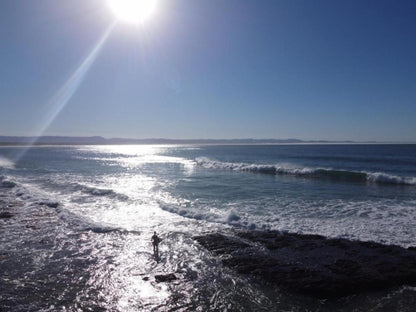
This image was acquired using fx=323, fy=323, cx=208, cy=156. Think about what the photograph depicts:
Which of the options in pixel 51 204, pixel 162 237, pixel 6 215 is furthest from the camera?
pixel 51 204

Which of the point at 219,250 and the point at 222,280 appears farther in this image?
the point at 219,250

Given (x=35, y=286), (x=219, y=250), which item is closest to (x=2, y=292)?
(x=35, y=286)

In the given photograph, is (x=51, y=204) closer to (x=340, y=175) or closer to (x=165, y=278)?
(x=165, y=278)

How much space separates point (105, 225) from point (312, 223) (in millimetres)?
8136

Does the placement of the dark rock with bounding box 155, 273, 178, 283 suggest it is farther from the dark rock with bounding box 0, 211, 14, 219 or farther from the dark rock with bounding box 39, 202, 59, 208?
the dark rock with bounding box 39, 202, 59, 208

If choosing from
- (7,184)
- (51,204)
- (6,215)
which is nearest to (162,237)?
(6,215)

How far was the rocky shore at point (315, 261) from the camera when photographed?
7375 mm

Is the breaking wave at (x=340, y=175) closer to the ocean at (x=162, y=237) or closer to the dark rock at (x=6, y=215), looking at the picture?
the ocean at (x=162, y=237)

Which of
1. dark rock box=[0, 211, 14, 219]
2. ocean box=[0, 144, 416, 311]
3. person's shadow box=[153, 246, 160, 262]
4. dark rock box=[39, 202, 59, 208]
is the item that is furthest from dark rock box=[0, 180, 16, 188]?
person's shadow box=[153, 246, 160, 262]

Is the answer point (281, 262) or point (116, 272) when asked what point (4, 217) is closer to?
point (116, 272)

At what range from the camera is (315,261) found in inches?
346

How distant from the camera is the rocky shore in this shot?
7375 millimetres

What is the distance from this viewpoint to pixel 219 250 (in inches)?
382

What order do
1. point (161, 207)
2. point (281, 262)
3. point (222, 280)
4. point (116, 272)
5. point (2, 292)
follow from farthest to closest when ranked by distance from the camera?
point (161, 207)
point (281, 262)
point (116, 272)
point (222, 280)
point (2, 292)
